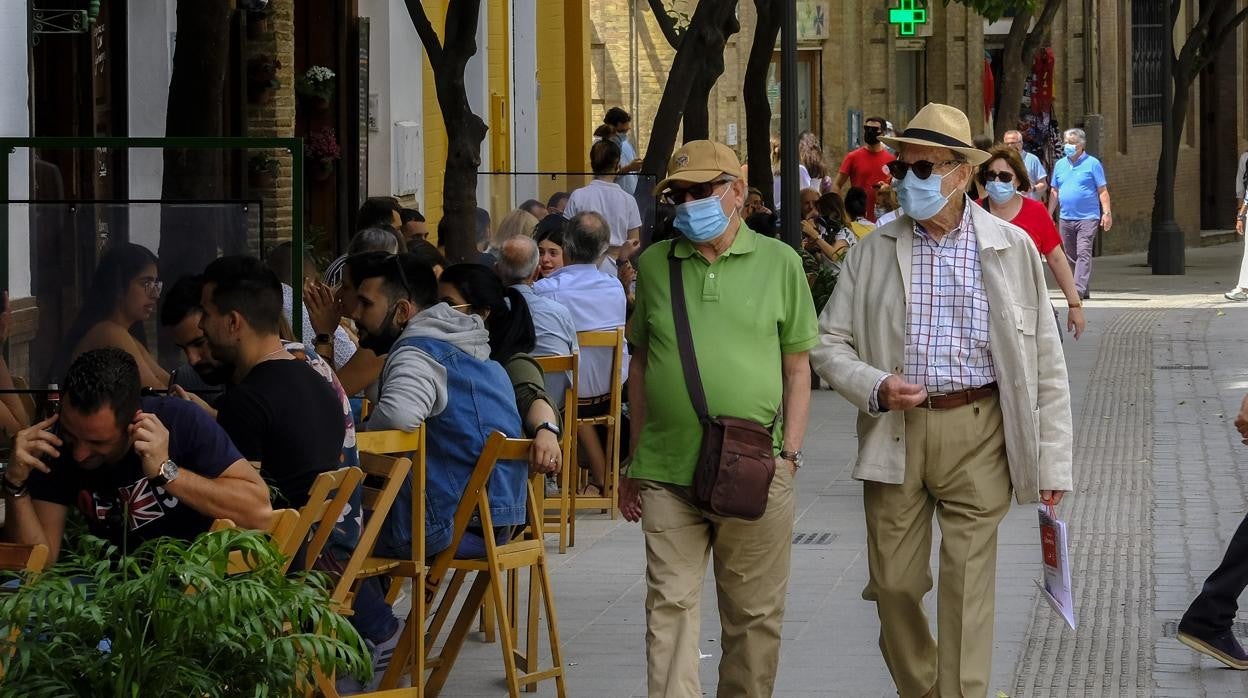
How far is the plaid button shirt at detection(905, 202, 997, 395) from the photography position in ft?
20.5

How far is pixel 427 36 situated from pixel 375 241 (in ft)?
6.81

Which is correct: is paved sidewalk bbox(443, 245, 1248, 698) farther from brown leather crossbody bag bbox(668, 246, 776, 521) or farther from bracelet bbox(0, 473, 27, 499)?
bracelet bbox(0, 473, 27, 499)

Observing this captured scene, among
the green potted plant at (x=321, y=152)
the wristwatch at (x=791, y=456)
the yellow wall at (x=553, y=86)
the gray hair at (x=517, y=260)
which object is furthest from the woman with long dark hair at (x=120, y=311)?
the yellow wall at (x=553, y=86)

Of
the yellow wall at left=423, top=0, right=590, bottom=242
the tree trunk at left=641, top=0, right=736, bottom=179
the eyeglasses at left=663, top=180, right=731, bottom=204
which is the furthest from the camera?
the yellow wall at left=423, top=0, right=590, bottom=242

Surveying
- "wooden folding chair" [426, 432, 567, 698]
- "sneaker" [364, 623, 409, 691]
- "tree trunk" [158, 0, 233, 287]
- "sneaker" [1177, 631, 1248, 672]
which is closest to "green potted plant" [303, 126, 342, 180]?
"tree trunk" [158, 0, 233, 287]

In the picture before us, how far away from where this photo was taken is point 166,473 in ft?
17.7


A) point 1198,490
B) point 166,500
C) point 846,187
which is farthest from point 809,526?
point 846,187

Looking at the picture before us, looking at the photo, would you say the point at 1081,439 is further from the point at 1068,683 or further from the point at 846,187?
the point at 846,187

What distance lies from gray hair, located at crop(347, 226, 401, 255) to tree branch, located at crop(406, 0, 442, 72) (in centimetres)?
118

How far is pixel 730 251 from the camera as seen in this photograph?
613cm

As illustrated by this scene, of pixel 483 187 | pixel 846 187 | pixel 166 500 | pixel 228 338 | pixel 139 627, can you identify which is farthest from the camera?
pixel 846 187

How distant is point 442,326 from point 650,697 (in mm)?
1643

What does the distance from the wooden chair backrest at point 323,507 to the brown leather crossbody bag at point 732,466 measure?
953mm

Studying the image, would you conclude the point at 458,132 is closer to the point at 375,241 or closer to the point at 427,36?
the point at 427,36
